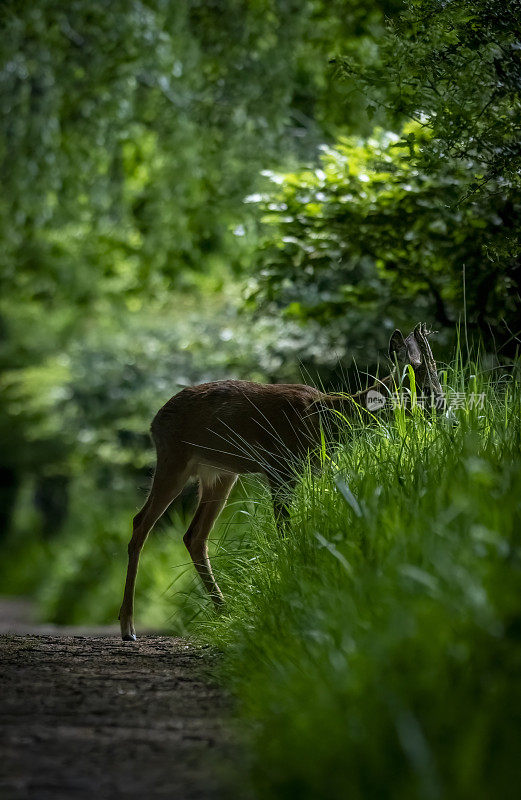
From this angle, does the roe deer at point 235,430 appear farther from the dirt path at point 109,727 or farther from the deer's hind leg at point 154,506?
the dirt path at point 109,727

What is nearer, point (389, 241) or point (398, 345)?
point (398, 345)

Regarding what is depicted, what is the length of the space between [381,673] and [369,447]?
2718mm

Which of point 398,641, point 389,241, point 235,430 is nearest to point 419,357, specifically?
point 235,430

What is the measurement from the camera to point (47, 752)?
11.0 feet

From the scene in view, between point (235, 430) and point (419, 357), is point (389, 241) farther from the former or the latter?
point (235, 430)

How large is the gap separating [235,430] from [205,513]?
735 millimetres

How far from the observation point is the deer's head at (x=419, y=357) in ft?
21.0

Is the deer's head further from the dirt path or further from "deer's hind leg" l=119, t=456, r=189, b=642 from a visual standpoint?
the dirt path

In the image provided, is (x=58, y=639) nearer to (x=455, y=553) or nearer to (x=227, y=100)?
(x=455, y=553)

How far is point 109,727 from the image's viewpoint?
3.71 m

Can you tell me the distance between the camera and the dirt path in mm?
3025

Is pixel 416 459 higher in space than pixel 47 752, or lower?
higher

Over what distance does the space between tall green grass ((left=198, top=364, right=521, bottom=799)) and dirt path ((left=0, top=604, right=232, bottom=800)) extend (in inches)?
5.8

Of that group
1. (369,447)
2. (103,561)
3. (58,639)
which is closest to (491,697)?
(369,447)
